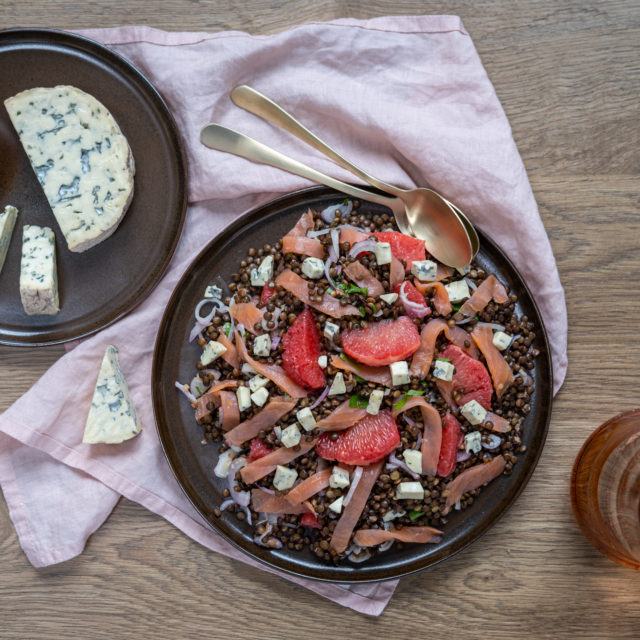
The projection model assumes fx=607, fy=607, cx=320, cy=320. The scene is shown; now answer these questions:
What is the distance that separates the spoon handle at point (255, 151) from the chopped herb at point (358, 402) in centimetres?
80

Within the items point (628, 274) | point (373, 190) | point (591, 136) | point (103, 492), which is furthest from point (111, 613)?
point (591, 136)

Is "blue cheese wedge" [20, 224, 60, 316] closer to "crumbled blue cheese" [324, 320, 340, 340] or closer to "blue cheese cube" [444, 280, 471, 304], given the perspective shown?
"crumbled blue cheese" [324, 320, 340, 340]

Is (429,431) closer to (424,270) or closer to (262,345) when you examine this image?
(424,270)

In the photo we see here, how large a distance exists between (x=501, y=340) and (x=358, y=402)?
2.04 feet

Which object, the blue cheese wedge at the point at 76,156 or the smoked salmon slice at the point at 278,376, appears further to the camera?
the blue cheese wedge at the point at 76,156

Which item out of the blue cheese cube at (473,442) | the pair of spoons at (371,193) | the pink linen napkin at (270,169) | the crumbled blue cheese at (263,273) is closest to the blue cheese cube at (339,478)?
the blue cheese cube at (473,442)

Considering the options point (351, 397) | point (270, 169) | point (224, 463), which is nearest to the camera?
point (351, 397)

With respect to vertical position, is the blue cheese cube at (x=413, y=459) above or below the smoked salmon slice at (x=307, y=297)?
below

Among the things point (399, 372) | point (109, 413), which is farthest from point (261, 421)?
point (109, 413)

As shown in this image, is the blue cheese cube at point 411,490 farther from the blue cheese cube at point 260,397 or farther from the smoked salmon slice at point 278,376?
the blue cheese cube at point 260,397

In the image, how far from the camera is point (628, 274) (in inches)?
104

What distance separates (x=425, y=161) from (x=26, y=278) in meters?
1.74

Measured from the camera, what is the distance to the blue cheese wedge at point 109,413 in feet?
8.36

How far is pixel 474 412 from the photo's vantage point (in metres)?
2.34
